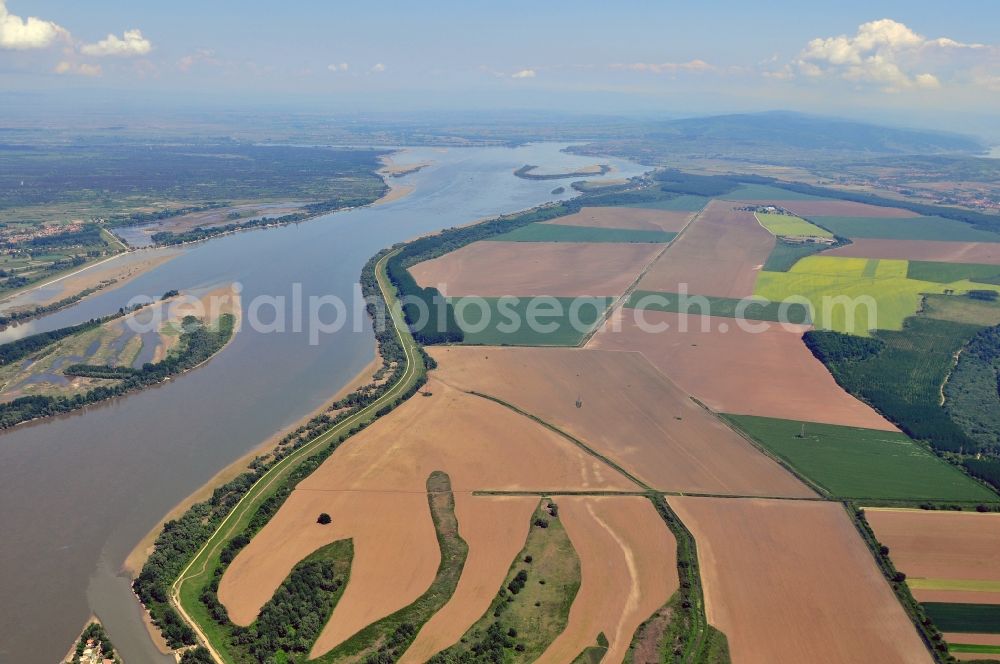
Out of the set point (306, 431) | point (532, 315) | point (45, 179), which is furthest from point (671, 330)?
point (45, 179)

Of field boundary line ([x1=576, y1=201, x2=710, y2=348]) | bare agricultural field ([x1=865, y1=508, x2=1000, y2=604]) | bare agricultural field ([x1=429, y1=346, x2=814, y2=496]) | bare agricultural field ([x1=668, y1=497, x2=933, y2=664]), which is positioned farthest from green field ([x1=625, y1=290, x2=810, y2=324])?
bare agricultural field ([x1=668, y1=497, x2=933, y2=664])

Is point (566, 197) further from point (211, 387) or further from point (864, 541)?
point (864, 541)

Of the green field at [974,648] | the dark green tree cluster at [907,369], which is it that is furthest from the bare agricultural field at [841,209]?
the green field at [974,648]

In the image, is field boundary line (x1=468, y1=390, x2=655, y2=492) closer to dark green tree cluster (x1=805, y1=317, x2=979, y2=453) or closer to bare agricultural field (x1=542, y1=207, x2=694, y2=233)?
dark green tree cluster (x1=805, y1=317, x2=979, y2=453)

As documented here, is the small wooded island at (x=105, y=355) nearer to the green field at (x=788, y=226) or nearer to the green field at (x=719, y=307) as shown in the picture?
the green field at (x=719, y=307)

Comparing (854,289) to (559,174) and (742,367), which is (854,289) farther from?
(559,174)
